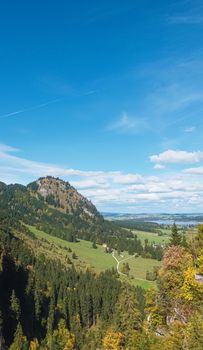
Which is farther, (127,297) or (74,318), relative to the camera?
(74,318)

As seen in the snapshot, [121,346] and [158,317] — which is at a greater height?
[158,317]

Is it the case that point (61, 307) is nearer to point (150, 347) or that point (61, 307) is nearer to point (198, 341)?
point (150, 347)

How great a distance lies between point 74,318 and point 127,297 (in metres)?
97.4

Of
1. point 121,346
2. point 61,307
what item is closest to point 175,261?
point 121,346

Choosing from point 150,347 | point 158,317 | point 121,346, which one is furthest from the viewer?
point 121,346

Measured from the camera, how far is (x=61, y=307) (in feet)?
649

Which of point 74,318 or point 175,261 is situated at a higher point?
point 175,261

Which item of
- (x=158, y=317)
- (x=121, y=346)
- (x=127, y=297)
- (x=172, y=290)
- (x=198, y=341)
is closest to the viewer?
(x=198, y=341)

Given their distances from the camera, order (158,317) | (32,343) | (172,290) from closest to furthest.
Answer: (172,290)
(158,317)
(32,343)

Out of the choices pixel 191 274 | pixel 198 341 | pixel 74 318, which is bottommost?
pixel 74 318

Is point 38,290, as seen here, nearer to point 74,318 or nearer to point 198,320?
point 74,318

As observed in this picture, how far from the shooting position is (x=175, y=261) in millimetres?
68750

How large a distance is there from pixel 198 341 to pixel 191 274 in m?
17.9

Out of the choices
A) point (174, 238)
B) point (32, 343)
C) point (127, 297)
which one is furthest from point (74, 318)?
point (174, 238)
